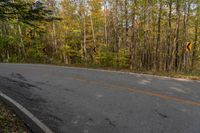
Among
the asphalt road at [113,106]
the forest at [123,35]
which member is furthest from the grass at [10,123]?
the forest at [123,35]

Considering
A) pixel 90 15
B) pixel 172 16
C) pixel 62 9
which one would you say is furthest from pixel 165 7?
pixel 62 9

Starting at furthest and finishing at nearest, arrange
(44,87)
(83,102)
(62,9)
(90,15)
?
(62,9), (90,15), (44,87), (83,102)

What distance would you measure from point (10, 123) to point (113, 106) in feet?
8.93

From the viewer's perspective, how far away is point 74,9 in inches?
1144

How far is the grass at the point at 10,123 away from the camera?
15.0ft

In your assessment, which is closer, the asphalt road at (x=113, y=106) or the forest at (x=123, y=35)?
the asphalt road at (x=113, y=106)

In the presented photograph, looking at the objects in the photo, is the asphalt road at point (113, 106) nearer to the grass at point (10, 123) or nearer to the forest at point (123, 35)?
the grass at point (10, 123)

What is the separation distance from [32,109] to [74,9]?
81.2ft

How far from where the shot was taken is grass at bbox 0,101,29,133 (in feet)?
15.0

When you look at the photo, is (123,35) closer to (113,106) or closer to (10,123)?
(113,106)

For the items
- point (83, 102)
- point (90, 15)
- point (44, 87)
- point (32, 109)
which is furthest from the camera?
point (90, 15)

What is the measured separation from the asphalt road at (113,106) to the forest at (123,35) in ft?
21.5

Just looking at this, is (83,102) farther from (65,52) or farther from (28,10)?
(65,52)

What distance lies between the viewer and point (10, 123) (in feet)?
16.3
